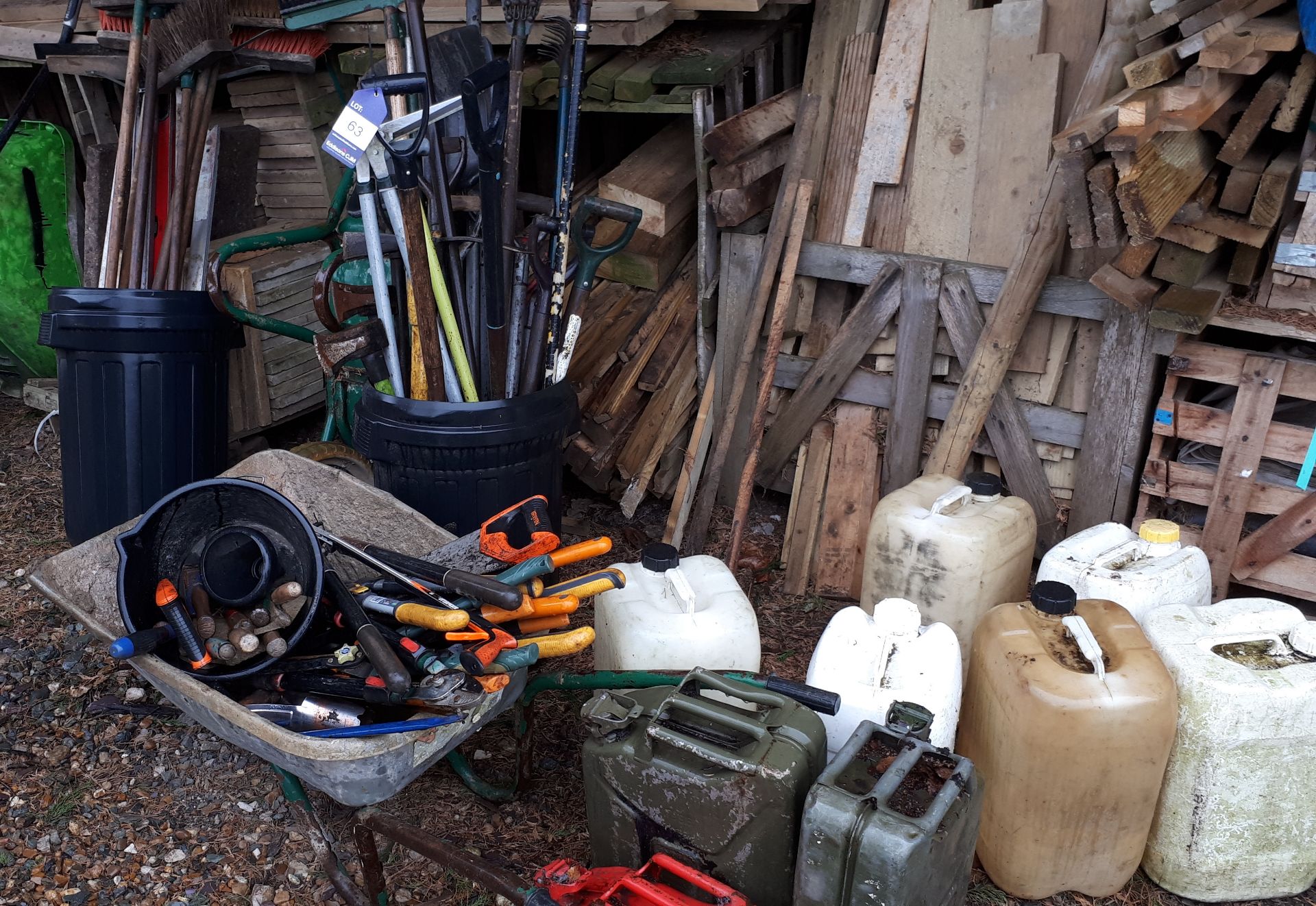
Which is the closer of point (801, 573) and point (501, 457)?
point (501, 457)

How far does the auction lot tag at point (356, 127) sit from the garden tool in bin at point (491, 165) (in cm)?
22

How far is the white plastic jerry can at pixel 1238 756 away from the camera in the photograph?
233 cm

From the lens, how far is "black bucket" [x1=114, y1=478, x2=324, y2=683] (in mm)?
2354

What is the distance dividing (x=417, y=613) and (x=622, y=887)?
74 cm

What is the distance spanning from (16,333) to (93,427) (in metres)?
1.81

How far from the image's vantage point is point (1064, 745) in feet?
7.63

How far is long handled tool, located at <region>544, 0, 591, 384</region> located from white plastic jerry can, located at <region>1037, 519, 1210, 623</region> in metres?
1.50

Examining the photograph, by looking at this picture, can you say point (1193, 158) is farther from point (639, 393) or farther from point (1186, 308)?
point (639, 393)

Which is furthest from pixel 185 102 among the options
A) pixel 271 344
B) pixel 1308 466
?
pixel 1308 466

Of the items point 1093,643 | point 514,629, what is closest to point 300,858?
point 514,629

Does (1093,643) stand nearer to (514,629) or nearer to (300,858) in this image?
(514,629)

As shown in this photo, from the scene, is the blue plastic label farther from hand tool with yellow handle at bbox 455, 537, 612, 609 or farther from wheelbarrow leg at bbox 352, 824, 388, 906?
wheelbarrow leg at bbox 352, 824, 388, 906

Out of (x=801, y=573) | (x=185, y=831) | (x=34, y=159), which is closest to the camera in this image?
(x=185, y=831)

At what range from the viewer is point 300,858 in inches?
105
